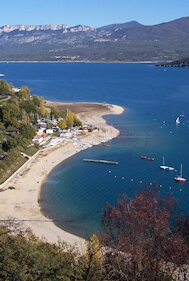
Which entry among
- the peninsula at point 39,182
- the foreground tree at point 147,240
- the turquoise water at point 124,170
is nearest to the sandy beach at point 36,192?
the peninsula at point 39,182

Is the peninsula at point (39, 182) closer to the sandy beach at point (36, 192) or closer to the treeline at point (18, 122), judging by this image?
the sandy beach at point (36, 192)

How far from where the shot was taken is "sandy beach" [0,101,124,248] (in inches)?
575

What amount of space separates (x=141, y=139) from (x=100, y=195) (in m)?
10.6

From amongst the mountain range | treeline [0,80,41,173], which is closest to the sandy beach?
treeline [0,80,41,173]

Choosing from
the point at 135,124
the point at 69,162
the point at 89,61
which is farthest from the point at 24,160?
the point at 89,61

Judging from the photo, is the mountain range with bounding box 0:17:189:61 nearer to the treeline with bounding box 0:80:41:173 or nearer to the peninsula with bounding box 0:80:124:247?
the treeline with bounding box 0:80:41:173

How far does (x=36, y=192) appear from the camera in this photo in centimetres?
1848

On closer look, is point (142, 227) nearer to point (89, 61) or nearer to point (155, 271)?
point (155, 271)

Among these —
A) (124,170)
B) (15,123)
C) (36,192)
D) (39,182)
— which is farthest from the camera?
(15,123)

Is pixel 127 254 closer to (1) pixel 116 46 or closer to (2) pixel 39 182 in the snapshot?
(2) pixel 39 182

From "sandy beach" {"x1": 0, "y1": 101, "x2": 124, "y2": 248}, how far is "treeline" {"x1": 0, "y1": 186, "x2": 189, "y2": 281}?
4.43 metres

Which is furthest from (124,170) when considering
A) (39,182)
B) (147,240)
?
(147,240)

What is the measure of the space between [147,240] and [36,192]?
37.8 ft

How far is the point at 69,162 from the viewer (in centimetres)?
2328
